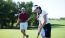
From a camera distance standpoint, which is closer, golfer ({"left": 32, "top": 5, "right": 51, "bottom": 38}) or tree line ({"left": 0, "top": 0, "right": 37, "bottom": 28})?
golfer ({"left": 32, "top": 5, "right": 51, "bottom": 38})

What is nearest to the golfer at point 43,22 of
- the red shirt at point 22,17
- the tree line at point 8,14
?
the red shirt at point 22,17

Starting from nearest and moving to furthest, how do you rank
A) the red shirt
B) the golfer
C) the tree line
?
the golfer → the red shirt → the tree line

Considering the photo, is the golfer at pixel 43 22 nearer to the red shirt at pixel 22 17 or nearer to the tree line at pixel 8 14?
the red shirt at pixel 22 17

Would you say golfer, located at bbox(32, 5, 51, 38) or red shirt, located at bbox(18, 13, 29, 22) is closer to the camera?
golfer, located at bbox(32, 5, 51, 38)

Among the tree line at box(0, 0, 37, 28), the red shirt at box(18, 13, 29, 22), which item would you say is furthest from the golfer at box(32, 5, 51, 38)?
the tree line at box(0, 0, 37, 28)

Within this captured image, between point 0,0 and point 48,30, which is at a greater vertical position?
point 0,0

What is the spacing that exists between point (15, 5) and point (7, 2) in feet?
7.65

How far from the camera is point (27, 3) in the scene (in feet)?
113

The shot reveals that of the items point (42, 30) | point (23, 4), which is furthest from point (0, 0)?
point (42, 30)

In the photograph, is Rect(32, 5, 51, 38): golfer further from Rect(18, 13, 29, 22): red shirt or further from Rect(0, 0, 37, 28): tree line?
Rect(0, 0, 37, 28): tree line

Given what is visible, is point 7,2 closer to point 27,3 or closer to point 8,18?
point 8,18

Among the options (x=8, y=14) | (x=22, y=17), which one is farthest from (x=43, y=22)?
(x=8, y=14)

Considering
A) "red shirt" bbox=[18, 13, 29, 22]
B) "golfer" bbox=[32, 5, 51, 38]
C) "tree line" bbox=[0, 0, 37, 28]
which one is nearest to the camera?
"golfer" bbox=[32, 5, 51, 38]

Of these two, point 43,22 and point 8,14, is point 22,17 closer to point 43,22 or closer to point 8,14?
point 43,22
